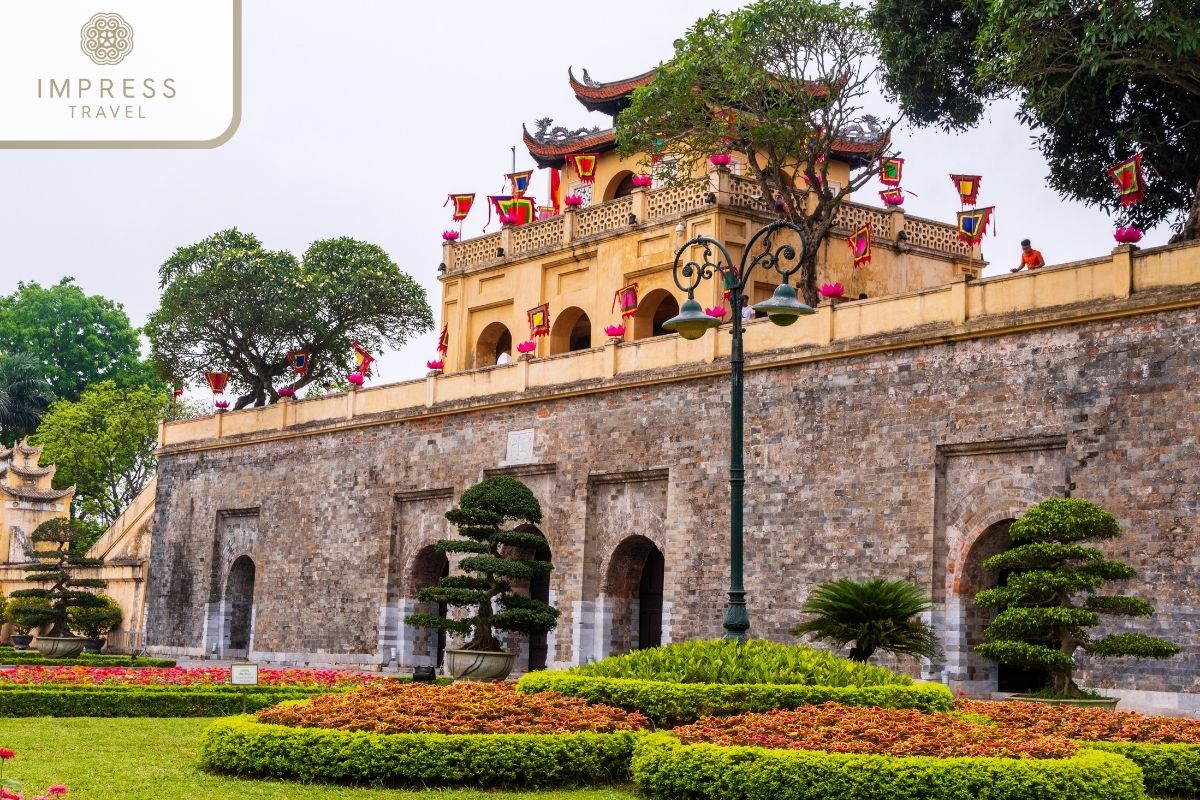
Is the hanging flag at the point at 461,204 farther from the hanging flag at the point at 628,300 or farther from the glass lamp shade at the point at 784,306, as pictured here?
the glass lamp shade at the point at 784,306

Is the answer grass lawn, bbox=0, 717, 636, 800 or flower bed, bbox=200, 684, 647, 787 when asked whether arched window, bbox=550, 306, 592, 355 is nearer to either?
grass lawn, bbox=0, 717, 636, 800

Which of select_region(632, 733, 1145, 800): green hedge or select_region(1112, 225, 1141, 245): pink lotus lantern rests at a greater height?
select_region(1112, 225, 1141, 245): pink lotus lantern

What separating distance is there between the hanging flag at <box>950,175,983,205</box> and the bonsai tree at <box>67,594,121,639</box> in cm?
2191

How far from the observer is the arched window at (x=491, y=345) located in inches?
1353

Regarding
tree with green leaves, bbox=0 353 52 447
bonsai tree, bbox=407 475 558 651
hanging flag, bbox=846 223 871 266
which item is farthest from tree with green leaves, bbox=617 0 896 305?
tree with green leaves, bbox=0 353 52 447

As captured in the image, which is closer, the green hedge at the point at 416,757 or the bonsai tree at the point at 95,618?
the green hedge at the point at 416,757

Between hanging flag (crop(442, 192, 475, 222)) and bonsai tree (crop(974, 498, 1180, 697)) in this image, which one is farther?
hanging flag (crop(442, 192, 475, 222))

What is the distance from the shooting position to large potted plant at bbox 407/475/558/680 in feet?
76.8

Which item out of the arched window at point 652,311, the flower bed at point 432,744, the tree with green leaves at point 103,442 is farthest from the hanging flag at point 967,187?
the tree with green leaves at point 103,442

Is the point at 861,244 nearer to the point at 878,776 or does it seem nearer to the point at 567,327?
the point at 567,327

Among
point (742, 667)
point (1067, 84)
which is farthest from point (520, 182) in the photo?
point (742, 667)

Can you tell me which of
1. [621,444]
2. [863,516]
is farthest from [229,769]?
[621,444]

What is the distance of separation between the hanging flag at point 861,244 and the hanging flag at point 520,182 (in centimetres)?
888

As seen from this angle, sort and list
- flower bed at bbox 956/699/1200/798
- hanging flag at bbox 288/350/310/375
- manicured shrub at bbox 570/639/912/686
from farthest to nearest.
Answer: hanging flag at bbox 288/350/310/375, manicured shrub at bbox 570/639/912/686, flower bed at bbox 956/699/1200/798
